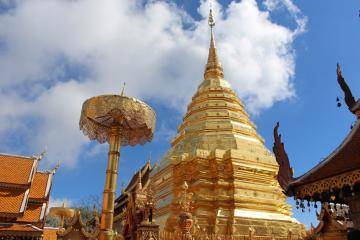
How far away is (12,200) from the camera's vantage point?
15.8 metres

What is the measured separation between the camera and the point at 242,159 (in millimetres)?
19156

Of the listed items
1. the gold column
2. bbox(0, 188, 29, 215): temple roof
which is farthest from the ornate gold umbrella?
bbox(0, 188, 29, 215): temple roof

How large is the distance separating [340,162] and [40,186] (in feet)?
57.3

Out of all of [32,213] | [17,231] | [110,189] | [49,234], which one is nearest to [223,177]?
[32,213]

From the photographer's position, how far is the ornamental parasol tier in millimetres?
7668

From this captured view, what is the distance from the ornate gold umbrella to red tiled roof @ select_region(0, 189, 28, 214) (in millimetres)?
8767

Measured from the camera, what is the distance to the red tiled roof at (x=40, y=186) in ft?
60.3

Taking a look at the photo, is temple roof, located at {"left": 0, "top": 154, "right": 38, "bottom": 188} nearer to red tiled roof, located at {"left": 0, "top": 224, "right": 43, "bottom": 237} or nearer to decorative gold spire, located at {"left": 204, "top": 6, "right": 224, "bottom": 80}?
red tiled roof, located at {"left": 0, "top": 224, "right": 43, "bottom": 237}

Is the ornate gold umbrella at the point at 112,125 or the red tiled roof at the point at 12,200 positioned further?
the red tiled roof at the point at 12,200

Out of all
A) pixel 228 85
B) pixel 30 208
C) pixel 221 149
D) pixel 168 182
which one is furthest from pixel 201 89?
pixel 30 208

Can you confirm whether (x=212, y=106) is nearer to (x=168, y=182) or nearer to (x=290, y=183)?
(x=168, y=182)

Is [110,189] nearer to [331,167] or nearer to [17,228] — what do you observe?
[331,167]

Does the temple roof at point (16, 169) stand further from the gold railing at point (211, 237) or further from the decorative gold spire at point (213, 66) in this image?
the decorative gold spire at point (213, 66)

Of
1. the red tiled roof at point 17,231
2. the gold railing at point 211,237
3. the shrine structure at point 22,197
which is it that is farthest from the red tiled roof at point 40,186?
the gold railing at point 211,237
